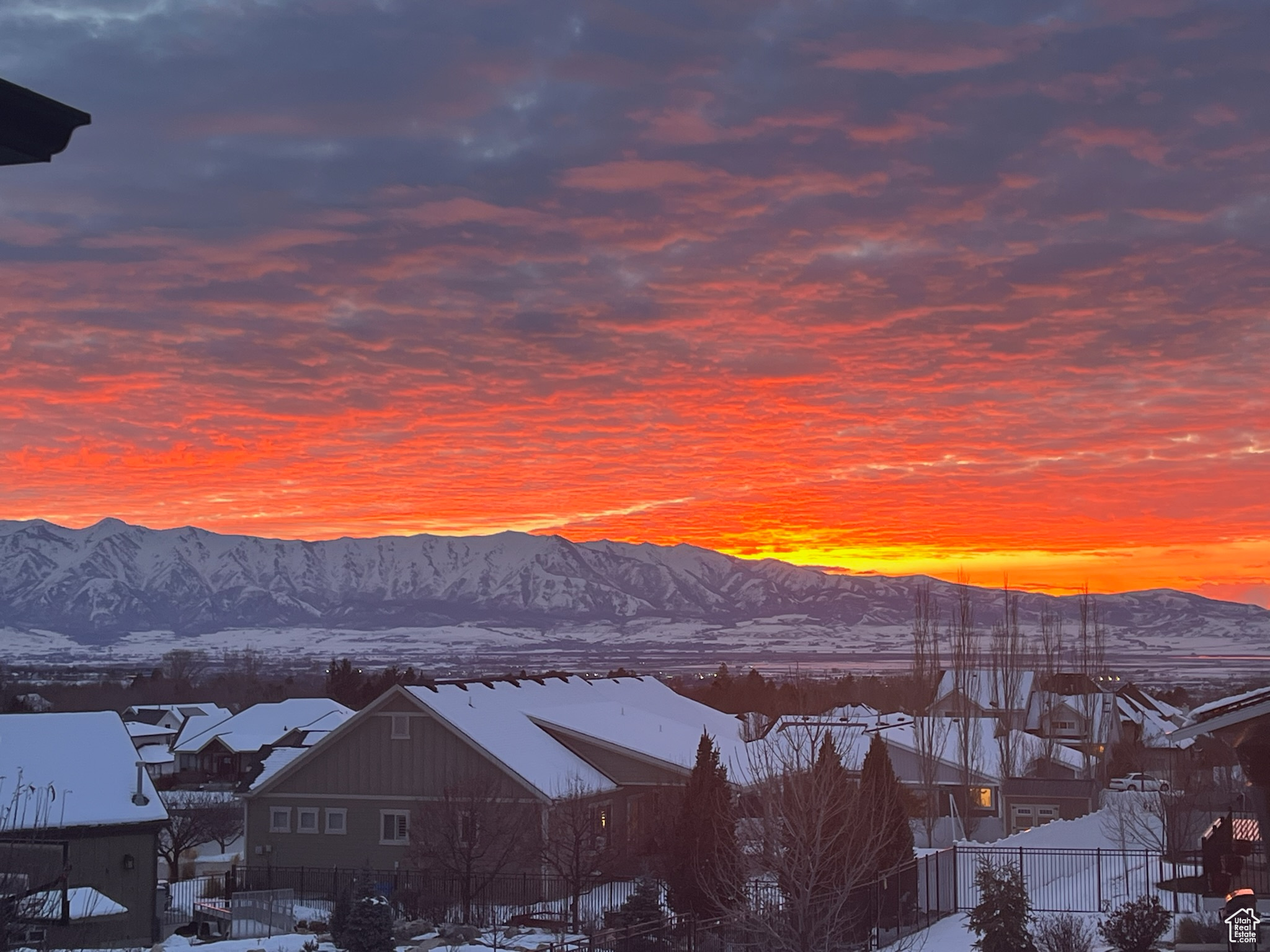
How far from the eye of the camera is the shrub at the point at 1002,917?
20.8 meters

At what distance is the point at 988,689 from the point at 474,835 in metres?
72.4

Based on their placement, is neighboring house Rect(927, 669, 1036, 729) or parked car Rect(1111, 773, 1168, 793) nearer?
parked car Rect(1111, 773, 1168, 793)

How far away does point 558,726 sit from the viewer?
142 feet

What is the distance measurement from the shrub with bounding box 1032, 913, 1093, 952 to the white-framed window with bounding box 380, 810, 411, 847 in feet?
66.7

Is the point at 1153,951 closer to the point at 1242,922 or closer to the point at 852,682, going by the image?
the point at 1242,922

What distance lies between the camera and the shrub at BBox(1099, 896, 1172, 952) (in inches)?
858

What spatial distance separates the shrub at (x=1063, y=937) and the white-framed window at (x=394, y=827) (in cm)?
2032

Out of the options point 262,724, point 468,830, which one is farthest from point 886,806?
point 262,724

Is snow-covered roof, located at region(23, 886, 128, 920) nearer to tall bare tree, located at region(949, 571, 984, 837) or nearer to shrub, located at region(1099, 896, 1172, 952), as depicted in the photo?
shrub, located at region(1099, 896, 1172, 952)

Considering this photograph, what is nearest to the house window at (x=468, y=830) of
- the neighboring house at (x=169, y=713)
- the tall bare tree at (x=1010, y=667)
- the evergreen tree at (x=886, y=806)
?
the evergreen tree at (x=886, y=806)

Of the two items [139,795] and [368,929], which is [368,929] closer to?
[368,929]

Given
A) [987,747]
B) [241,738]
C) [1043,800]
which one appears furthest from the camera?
[241,738]

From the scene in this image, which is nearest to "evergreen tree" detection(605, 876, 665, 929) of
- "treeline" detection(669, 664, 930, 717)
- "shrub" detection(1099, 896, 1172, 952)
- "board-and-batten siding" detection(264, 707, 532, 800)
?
"shrub" detection(1099, 896, 1172, 952)

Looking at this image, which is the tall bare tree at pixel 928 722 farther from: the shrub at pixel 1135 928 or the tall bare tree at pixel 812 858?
the tall bare tree at pixel 812 858
